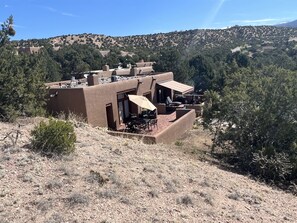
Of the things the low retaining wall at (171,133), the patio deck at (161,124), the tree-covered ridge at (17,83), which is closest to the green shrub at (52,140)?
the tree-covered ridge at (17,83)

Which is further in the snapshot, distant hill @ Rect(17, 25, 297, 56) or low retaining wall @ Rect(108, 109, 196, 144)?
distant hill @ Rect(17, 25, 297, 56)

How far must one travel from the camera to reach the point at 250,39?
9094 centimetres

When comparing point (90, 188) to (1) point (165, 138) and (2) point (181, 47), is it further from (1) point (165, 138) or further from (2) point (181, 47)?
(2) point (181, 47)

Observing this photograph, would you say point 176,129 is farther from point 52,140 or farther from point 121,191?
point 121,191

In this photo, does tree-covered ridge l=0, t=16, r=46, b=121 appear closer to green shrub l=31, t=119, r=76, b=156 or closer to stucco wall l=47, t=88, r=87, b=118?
stucco wall l=47, t=88, r=87, b=118

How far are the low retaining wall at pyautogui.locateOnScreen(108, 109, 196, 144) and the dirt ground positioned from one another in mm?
4441

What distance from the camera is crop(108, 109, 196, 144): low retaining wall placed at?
1748 cm

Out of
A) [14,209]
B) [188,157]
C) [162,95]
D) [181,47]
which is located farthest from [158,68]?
[14,209]

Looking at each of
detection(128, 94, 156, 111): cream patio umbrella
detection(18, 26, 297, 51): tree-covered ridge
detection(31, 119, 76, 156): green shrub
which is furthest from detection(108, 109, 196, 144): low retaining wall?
detection(18, 26, 297, 51): tree-covered ridge

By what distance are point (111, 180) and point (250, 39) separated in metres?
89.0

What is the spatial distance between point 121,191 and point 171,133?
11975mm

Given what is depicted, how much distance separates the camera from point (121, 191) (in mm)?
8500

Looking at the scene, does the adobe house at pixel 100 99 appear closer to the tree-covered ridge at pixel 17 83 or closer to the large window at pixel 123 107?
the large window at pixel 123 107

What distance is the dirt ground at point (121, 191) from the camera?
730cm
